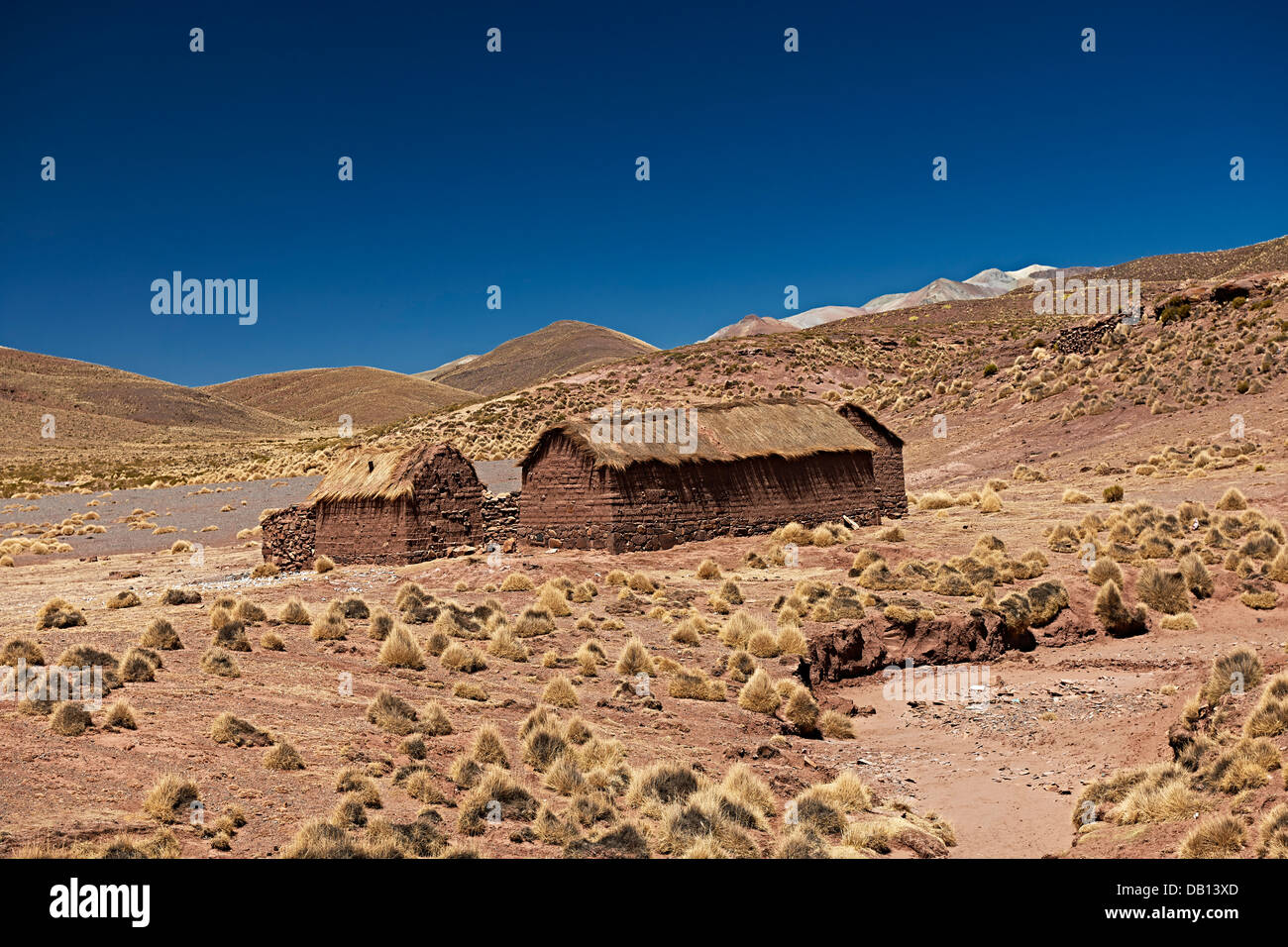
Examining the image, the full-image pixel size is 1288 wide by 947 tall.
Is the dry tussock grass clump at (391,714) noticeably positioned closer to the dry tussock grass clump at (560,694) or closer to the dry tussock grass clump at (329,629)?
the dry tussock grass clump at (560,694)

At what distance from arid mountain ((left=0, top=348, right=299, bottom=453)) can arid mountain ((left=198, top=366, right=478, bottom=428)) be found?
1347 centimetres

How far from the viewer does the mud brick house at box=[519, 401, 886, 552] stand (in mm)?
24172

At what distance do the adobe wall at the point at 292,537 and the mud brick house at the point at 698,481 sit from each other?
18.7 feet

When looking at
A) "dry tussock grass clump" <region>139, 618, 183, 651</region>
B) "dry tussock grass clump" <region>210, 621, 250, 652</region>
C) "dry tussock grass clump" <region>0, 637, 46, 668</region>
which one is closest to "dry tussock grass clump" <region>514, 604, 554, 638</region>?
"dry tussock grass clump" <region>210, 621, 250, 652</region>

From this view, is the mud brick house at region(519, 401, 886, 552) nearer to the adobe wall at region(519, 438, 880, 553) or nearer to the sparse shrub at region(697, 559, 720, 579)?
the adobe wall at region(519, 438, 880, 553)

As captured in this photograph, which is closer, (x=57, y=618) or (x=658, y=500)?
(x=57, y=618)

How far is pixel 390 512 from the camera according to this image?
2372 centimetres

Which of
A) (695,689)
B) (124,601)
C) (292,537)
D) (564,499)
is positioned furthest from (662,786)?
(292,537)

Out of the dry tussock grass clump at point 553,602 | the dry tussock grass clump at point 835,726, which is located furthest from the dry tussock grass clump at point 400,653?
the dry tussock grass clump at point 835,726

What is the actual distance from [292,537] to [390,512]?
3.80m

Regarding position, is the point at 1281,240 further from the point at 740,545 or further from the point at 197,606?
the point at 197,606

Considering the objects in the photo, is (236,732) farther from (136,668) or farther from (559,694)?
(559,694)
